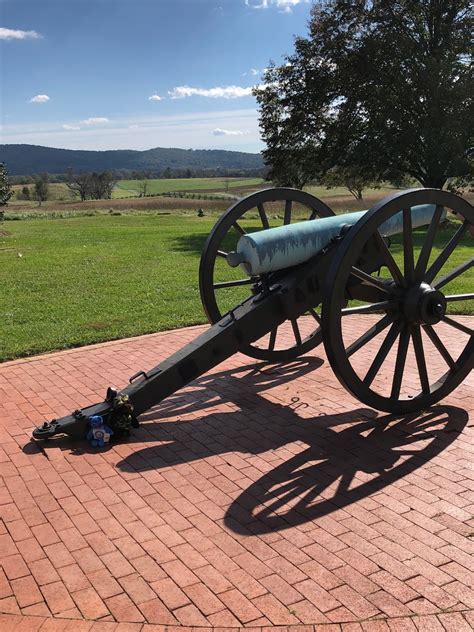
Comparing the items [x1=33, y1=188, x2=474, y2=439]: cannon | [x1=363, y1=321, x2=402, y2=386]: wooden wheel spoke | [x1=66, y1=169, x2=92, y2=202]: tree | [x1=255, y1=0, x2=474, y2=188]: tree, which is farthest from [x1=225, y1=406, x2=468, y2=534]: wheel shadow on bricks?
[x1=66, y1=169, x2=92, y2=202]: tree

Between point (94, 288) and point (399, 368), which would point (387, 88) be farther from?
point (399, 368)

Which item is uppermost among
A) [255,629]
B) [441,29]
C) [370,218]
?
[441,29]

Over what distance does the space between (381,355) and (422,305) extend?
550 millimetres

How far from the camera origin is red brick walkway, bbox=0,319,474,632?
3.02m

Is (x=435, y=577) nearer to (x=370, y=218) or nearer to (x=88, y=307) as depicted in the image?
(x=370, y=218)

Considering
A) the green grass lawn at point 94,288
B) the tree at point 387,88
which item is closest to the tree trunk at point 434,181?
the tree at point 387,88

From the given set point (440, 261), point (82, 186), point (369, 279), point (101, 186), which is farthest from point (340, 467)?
point (82, 186)

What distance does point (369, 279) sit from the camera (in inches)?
189

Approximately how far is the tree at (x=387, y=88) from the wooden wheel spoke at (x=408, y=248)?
1744cm

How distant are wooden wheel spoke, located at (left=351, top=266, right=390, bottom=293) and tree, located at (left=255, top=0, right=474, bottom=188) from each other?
17.7 m

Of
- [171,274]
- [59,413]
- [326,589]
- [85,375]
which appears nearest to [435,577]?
[326,589]

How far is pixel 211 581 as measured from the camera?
10.5 ft

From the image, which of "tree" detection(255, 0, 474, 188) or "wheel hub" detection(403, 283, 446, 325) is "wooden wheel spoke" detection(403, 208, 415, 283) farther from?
"tree" detection(255, 0, 474, 188)

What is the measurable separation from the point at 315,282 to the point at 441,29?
20.7 m
